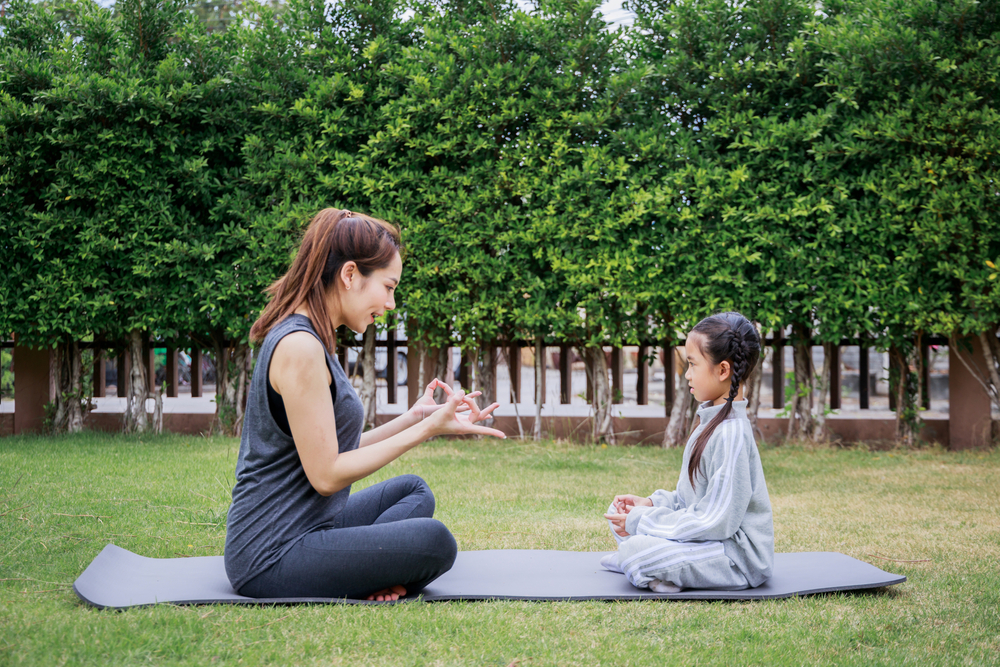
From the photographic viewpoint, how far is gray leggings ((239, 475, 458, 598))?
2.61 m

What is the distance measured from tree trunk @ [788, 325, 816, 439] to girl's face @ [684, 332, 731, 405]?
441 centimetres

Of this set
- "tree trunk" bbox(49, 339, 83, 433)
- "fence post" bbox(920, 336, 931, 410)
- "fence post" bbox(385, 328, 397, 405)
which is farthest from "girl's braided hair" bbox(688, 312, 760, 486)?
"tree trunk" bbox(49, 339, 83, 433)

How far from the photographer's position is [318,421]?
7.96 ft

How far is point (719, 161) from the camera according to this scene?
6.79 metres

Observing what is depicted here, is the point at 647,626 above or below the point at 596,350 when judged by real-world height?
below

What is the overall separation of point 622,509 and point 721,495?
554 millimetres

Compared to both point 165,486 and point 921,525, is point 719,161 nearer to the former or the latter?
point 921,525

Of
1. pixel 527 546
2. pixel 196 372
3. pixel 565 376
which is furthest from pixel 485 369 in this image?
pixel 527 546

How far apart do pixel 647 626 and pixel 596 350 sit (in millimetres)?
4971

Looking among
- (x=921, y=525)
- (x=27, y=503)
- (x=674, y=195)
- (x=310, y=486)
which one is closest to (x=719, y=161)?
(x=674, y=195)

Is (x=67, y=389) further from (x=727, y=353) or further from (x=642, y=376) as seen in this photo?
(x=727, y=353)

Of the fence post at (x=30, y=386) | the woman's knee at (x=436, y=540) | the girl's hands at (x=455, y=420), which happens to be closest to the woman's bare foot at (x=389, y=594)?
the woman's knee at (x=436, y=540)

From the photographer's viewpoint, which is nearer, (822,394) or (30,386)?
(822,394)

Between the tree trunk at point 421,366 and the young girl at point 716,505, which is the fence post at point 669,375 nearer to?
the tree trunk at point 421,366
